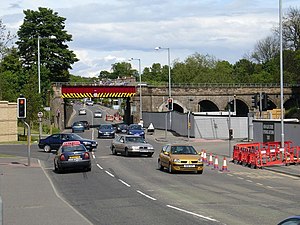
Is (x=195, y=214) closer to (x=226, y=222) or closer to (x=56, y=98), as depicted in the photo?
(x=226, y=222)

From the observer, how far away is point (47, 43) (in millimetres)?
93625

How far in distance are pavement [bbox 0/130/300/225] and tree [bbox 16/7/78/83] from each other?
61.9m

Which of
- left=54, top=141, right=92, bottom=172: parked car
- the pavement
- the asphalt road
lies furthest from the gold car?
the pavement

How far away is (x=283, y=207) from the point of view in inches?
691

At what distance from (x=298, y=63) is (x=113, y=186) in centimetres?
8563

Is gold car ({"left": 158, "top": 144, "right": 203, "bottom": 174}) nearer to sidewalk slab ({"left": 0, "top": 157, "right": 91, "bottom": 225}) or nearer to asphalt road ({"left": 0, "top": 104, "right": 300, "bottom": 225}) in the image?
asphalt road ({"left": 0, "top": 104, "right": 300, "bottom": 225})

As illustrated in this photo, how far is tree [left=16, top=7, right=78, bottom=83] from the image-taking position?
94.1m

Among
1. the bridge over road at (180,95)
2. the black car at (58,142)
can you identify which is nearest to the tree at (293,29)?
the bridge over road at (180,95)

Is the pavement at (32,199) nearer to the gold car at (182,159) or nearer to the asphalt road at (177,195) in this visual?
the asphalt road at (177,195)

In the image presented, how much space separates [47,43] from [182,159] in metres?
68.7

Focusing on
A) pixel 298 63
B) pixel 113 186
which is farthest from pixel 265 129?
pixel 298 63

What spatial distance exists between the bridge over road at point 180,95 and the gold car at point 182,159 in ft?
182

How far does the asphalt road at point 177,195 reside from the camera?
51.5 feet

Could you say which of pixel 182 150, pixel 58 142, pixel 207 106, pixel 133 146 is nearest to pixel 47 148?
pixel 58 142
